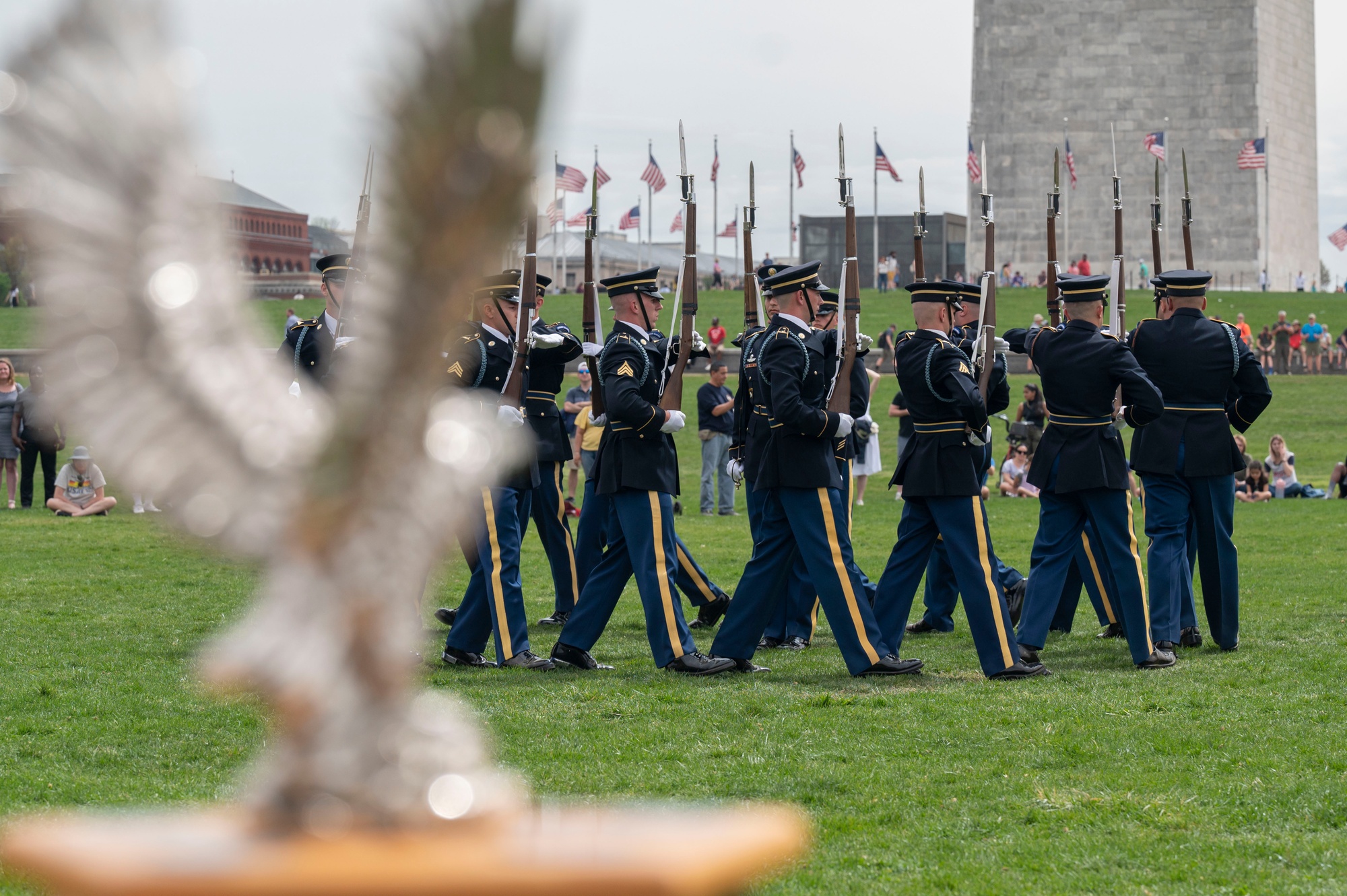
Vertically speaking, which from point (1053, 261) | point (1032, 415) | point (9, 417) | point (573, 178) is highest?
point (573, 178)

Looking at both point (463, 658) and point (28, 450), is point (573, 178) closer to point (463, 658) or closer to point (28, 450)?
point (28, 450)

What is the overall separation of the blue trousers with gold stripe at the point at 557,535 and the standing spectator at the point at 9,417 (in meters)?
10.8

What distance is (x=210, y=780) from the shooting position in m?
5.43

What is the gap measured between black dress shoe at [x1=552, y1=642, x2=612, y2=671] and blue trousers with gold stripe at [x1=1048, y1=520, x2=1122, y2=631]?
2.65 meters

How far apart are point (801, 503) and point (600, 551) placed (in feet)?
7.55

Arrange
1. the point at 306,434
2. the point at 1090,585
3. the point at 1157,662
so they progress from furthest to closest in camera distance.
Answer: the point at 1090,585 < the point at 1157,662 < the point at 306,434

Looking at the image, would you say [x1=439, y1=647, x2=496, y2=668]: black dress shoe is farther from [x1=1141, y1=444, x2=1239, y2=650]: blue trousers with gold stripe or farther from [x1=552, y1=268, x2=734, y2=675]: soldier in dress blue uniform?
[x1=1141, y1=444, x2=1239, y2=650]: blue trousers with gold stripe

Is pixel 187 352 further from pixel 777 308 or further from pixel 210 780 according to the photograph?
pixel 777 308

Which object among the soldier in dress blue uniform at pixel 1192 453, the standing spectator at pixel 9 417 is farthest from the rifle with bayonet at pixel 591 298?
the standing spectator at pixel 9 417

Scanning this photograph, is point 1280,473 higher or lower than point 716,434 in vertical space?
lower

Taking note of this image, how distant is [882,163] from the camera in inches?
1555

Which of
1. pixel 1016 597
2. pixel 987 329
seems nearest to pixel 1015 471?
pixel 1016 597

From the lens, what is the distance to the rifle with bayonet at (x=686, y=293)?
26.8 ft

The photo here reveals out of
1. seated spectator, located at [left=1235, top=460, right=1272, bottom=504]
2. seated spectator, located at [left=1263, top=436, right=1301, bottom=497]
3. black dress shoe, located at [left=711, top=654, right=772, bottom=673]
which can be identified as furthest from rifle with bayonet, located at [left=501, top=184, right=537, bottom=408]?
seated spectator, located at [left=1263, top=436, right=1301, bottom=497]
